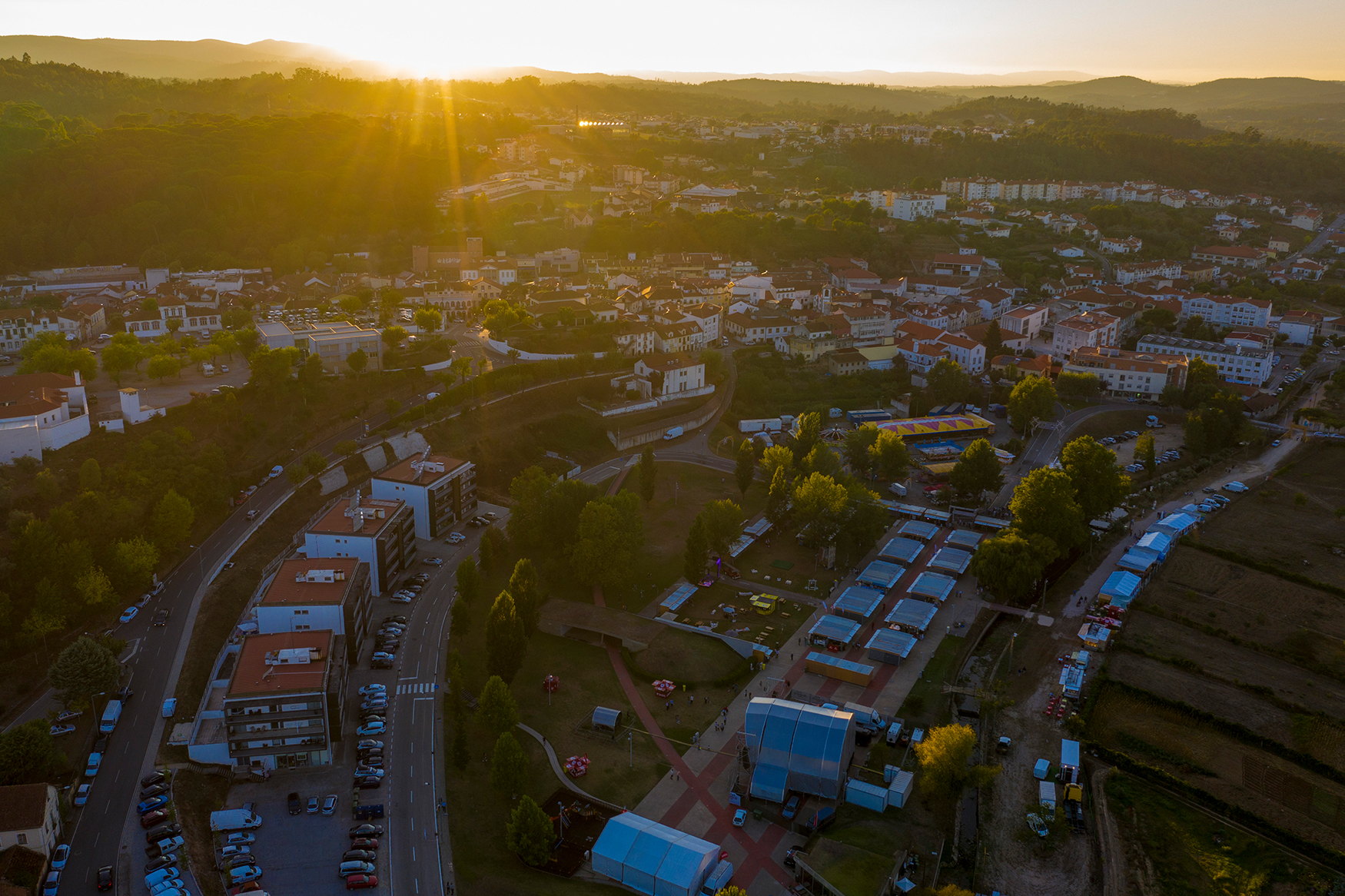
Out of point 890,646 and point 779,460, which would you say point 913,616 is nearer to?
point 890,646

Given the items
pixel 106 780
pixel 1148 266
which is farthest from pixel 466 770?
pixel 1148 266

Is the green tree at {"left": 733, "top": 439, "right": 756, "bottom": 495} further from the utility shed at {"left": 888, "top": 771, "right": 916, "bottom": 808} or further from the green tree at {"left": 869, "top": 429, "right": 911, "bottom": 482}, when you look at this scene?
the utility shed at {"left": 888, "top": 771, "right": 916, "bottom": 808}

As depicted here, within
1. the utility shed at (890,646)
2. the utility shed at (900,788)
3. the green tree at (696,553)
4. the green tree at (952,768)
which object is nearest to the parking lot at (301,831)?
the utility shed at (900,788)

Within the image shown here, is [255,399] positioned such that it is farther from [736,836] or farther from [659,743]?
[736,836]

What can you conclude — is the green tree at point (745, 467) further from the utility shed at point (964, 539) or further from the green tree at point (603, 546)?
the utility shed at point (964, 539)

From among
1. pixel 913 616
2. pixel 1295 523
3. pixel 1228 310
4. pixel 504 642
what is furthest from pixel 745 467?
pixel 1228 310

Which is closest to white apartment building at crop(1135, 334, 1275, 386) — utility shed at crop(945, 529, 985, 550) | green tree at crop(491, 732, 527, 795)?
utility shed at crop(945, 529, 985, 550)
